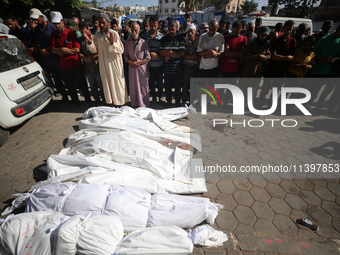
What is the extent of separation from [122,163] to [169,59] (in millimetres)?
3010

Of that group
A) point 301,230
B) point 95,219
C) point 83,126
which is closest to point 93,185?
point 95,219

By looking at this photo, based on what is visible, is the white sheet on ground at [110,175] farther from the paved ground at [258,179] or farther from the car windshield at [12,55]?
the car windshield at [12,55]

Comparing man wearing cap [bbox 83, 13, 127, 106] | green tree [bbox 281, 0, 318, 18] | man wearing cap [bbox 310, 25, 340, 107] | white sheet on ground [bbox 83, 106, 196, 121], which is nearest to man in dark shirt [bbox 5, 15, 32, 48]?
man wearing cap [bbox 83, 13, 127, 106]

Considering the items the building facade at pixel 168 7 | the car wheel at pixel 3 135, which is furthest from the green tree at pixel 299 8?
the building facade at pixel 168 7

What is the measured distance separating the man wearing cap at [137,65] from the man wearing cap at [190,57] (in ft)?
3.18

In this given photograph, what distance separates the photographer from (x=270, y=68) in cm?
453

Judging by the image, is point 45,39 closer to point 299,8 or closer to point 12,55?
point 12,55

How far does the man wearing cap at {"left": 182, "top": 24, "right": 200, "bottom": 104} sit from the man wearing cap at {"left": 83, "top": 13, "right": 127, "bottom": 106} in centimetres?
161

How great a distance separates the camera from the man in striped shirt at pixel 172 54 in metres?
4.34

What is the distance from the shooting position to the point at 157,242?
167 centimetres

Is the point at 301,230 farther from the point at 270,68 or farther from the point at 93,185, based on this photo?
the point at 270,68

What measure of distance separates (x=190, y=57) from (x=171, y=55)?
0.49 m

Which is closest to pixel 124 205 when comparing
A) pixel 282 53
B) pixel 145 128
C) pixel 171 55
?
pixel 145 128

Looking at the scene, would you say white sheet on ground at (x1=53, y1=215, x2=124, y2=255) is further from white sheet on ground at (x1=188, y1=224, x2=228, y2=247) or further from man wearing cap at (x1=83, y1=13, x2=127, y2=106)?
man wearing cap at (x1=83, y1=13, x2=127, y2=106)
